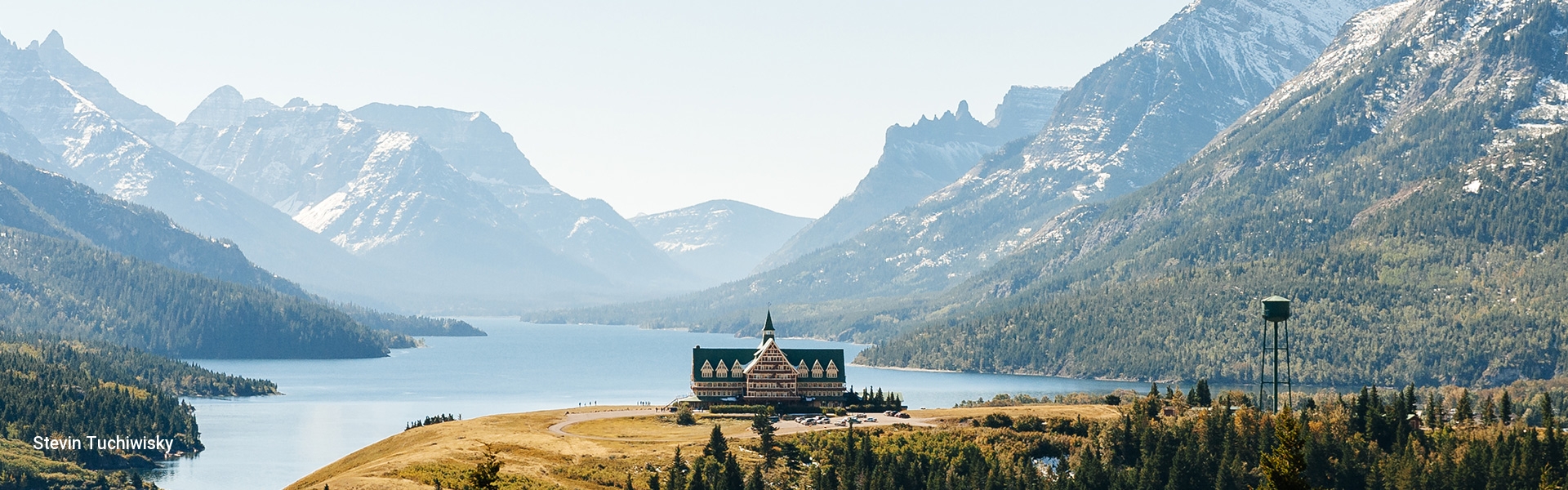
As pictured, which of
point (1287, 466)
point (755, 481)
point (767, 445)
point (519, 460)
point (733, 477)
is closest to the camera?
point (1287, 466)

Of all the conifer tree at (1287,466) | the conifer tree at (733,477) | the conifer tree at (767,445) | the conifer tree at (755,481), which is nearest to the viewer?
the conifer tree at (1287,466)

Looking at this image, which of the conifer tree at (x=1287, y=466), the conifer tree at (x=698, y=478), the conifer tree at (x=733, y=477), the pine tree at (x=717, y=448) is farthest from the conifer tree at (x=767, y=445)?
the conifer tree at (x=1287, y=466)

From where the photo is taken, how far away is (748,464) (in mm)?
182125

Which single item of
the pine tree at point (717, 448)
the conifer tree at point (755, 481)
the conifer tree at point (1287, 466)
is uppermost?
the conifer tree at point (1287, 466)

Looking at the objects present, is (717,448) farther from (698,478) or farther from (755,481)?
(698,478)

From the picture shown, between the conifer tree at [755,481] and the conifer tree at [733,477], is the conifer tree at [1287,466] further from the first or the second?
the conifer tree at [733,477]

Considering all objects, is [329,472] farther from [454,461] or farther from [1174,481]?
[1174,481]

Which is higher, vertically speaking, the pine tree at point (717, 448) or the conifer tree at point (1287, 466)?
the conifer tree at point (1287, 466)

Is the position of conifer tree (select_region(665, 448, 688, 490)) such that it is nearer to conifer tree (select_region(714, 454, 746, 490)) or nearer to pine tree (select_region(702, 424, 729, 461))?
pine tree (select_region(702, 424, 729, 461))

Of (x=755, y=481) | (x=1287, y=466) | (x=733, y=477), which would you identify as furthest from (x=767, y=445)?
(x=1287, y=466)

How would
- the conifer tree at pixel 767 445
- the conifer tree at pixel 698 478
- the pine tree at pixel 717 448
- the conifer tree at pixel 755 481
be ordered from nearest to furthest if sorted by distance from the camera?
the conifer tree at pixel 698 478 → the conifer tree at pixel 755 481 → the pine tree at pixel 717 448 → the conifer tree at pixel 767 445

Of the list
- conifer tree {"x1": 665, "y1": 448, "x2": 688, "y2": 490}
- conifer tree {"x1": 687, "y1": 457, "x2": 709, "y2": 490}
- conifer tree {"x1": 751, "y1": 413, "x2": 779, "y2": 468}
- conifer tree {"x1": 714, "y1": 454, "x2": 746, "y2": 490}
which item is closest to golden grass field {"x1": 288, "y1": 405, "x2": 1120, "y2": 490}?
conifer tree {"x1": 751, "y1": 413, "x2": 779, "y2": 468}

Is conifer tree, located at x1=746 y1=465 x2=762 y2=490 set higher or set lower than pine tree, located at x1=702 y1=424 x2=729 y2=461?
lower

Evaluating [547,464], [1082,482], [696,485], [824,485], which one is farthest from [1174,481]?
[547,464]
